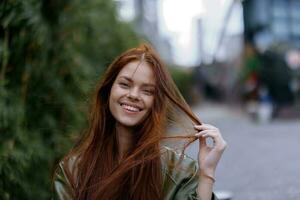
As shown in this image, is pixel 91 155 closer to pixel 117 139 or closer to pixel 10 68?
pixel 117 139

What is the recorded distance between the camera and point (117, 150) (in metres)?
2.43

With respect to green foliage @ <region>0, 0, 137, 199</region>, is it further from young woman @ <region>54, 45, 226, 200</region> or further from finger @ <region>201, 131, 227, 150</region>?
finger @ <region>201, 131, 227, 150</region>

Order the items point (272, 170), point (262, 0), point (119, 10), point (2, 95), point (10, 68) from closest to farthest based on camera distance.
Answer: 1. point (2, 95)
2. point (10, 68)
3. point (272, 170)
4. point (119, 10)
5. point (262, 0)

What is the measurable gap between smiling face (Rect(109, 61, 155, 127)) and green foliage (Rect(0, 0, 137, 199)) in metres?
1.07

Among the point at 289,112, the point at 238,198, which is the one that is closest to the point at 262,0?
the point at 289,112

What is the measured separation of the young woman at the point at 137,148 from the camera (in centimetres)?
229

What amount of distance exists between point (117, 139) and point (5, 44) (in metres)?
1.25

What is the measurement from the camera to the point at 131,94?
2.35 metres

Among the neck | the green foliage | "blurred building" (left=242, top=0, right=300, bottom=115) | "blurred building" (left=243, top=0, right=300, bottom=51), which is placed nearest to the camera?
the neck

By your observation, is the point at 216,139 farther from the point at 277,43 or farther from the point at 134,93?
the point at 277,43

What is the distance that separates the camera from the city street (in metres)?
4.51

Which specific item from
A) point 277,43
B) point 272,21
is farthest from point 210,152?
point 272,21

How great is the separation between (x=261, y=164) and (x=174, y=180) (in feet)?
14.1

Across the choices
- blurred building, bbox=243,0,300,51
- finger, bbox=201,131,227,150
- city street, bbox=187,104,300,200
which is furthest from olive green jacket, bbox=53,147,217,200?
blurred building, bbox=243,0,300,51
